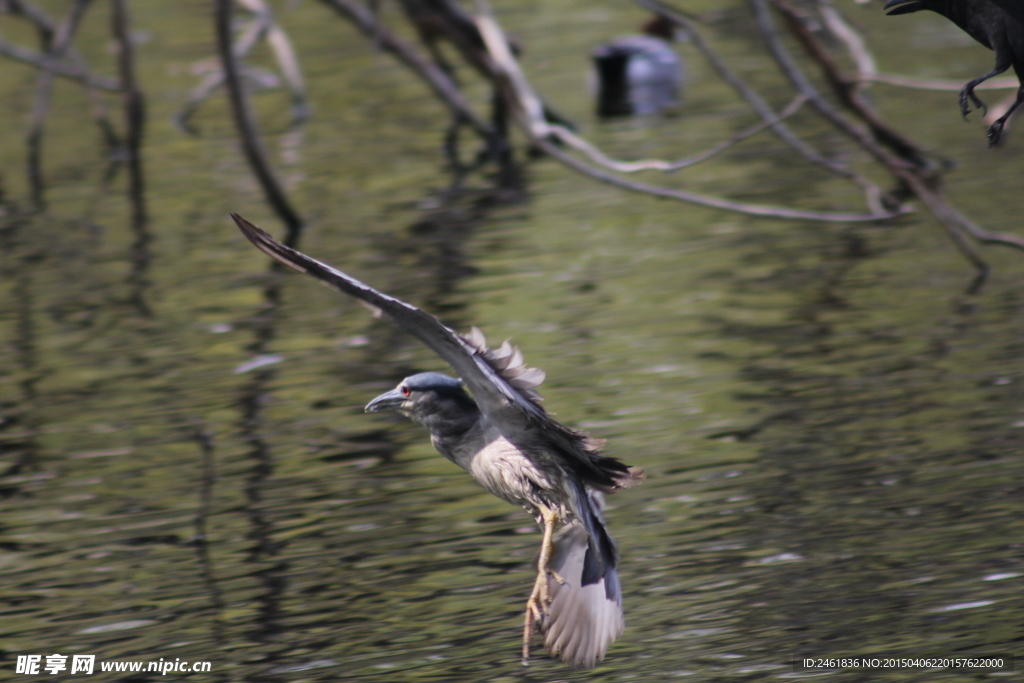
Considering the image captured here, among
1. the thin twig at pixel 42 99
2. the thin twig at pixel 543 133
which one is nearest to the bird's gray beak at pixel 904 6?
the thin twig at pixel 543 133

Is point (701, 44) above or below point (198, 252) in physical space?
above

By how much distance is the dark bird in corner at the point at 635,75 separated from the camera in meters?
13.8

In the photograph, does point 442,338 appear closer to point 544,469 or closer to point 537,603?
point 544,469

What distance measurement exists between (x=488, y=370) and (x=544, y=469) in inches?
16.8

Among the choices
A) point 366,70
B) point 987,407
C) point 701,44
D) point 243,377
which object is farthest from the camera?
point 366,70

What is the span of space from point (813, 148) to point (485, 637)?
7632mm

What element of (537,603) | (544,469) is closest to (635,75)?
(544,469)

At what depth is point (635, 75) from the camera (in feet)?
46.0

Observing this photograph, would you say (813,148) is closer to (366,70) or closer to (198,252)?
(198,252)

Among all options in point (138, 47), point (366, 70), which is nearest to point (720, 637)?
point (366, 70)

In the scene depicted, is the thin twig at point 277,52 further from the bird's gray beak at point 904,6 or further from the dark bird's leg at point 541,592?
the bird's gray beak at point 904,6

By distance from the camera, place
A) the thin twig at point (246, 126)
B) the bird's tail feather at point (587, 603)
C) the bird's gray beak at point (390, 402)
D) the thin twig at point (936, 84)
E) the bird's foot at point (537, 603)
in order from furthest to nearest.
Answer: the thin twig at point (246, 126)
the thin twig at point (936, 84)
the bird's gray beak at point (390, 402)
the bird's tail feather at point (587, 603)
the bird's foot at point (537, 603)

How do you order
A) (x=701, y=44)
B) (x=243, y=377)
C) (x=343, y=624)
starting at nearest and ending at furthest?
(x=343, y=624), (x=701, y=44), (x=243, y=377)

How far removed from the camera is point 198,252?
Answer: 409 inches
